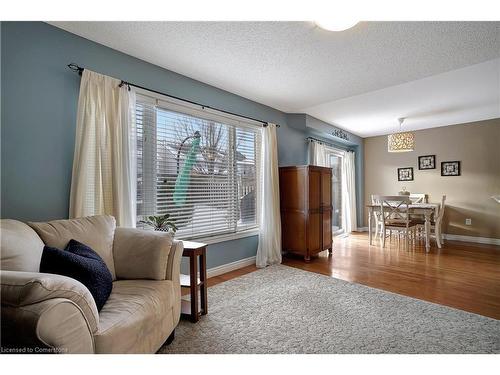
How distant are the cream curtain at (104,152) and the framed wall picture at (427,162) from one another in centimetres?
588

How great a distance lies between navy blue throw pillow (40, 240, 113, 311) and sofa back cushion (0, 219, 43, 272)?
4 cm

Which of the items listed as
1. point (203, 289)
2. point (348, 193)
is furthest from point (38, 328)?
point (348, 193)

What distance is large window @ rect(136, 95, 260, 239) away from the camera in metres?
2.64

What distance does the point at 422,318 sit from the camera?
6.86ft

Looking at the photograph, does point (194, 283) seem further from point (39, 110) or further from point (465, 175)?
point (465, 175)

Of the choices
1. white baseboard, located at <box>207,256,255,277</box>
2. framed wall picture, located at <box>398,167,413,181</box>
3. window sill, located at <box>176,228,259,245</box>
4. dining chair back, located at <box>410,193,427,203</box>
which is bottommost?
white baseboard, located at <box>207,256,255,277</box>

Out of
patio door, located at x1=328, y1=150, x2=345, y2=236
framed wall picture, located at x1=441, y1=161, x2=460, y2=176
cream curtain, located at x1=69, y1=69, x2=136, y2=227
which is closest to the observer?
cream curtain, located at x1=69, y1=69, x2=136, y2=227

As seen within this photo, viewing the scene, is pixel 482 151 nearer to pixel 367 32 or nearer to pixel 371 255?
pixel 371 255

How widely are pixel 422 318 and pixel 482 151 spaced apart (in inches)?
180

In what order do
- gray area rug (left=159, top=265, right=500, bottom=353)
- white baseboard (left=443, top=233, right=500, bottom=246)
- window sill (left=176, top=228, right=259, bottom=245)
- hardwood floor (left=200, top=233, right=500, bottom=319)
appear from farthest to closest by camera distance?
white baseboard (left=443, top=233, right=500, bottom=246)
window sill (left=176, top=228, right=259, bottom=245)
hardwood floor (left=200, top=233, right=500, bottom=319)
gray area rug (left=159, top=265, right=500, bottom=353)

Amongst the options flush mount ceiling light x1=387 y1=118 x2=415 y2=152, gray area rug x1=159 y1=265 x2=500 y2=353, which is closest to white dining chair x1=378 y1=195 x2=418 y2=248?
flush mount ceiling light x1=387 y1=118 x2=415 y2=152

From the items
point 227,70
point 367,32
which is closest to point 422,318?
point 367,32

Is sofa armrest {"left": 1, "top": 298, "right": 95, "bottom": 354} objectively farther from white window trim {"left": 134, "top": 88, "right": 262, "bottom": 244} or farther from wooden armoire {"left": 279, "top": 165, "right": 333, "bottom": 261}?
wooden armoire {"left": 279, "top": 165, "right": 333, "bottom": 261}

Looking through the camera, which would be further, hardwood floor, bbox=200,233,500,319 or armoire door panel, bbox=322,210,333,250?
armoire door panel, bbox=322,210,333,250
